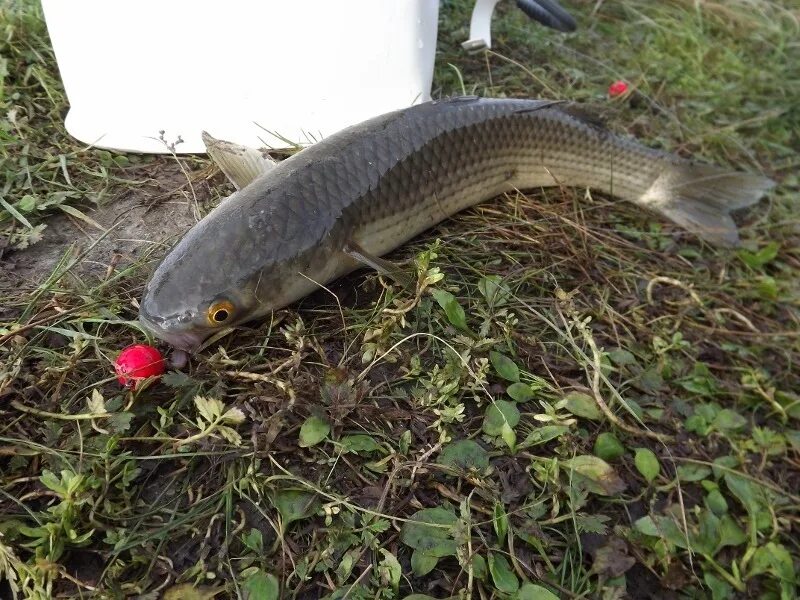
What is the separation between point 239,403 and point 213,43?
1583 mm

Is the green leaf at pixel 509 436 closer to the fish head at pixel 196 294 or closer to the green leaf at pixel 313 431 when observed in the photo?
the green leaf at pixel 313 431

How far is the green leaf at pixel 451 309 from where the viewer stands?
6.77 feet

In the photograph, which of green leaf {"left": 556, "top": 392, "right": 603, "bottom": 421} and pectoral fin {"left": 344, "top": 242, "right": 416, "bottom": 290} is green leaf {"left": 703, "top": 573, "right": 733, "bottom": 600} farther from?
pectoral fin {"left": 344, "top": 242, "right": 416, "bottom": 290}

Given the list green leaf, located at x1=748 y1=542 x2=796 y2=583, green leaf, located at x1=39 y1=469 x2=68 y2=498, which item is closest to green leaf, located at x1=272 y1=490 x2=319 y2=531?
green leaf, located at x1=39 y1=469 x2=68 y2=498

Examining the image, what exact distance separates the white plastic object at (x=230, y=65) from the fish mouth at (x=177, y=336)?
1165 mm

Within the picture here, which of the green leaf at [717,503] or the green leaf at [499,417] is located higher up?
the green leaf at [499,417]

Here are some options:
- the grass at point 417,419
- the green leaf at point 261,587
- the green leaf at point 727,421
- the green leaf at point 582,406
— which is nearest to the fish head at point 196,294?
the grass at point 417,419

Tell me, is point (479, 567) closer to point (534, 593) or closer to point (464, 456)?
point (534, 593)

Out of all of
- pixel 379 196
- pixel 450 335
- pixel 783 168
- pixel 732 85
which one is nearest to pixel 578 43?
pixel 732 85

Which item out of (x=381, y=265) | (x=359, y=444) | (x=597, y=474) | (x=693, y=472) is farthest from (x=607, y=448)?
(x=381, y=265)

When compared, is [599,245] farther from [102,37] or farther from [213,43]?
[102,37]

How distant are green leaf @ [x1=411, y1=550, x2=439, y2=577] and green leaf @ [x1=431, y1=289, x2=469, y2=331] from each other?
32.2 inches

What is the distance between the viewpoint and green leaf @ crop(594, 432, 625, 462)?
6.61 feet

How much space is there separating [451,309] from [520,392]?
0.40 metres
